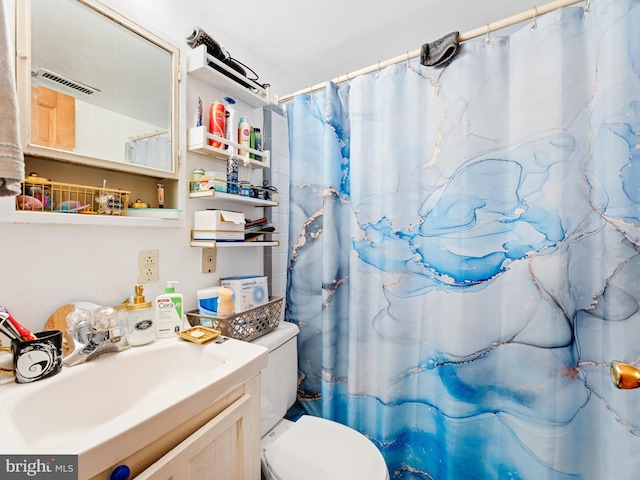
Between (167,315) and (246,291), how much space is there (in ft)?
1.17

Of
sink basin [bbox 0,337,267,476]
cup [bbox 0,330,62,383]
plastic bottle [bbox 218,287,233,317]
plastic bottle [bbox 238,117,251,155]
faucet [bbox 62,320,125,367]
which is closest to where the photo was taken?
sink basin [bbox 0,337,267,476]

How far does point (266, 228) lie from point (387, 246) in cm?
59

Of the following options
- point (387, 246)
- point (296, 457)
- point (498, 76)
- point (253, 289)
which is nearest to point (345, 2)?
point (498, 76)

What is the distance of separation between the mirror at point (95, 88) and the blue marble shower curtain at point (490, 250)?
72 cm

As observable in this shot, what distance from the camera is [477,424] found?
46.8 inches

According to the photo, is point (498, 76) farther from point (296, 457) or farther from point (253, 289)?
point (296, 457)

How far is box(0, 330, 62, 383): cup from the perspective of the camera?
675mm

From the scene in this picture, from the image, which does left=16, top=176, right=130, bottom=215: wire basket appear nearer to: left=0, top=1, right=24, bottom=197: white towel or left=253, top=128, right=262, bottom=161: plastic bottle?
left=0, top=1, right=24, bottom=197: white towel

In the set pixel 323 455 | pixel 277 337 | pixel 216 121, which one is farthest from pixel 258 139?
pixel 323 455

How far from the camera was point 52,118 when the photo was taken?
85 centimetres

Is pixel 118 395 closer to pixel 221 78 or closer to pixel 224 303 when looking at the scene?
pixel 224 303

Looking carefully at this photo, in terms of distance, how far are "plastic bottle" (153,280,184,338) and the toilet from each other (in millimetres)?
348

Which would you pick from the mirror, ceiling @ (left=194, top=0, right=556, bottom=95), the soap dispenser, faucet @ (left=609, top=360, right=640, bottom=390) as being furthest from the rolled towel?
the soap dispenser

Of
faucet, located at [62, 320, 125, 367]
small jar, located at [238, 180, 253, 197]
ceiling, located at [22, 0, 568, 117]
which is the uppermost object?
ceiling, located at [22, 0, 568, 117]
